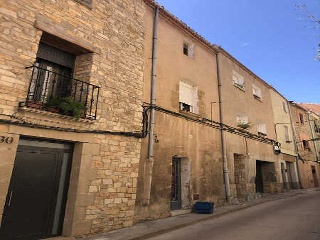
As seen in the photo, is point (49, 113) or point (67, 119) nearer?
point (49, 113)

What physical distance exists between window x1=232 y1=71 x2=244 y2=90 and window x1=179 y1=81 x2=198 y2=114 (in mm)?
4106

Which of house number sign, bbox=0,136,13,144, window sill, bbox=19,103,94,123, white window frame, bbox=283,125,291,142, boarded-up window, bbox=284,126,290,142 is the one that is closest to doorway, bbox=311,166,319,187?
white window frame, bbox=283,125,291,142

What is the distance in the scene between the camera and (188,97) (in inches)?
403

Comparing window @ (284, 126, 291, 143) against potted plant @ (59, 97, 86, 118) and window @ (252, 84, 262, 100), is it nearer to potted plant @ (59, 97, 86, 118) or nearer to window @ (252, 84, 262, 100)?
window @ (252, 84, 262, 100)

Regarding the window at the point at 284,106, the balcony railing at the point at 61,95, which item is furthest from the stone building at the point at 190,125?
Result: the window at the point at 284,106

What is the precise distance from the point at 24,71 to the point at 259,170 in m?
15.1

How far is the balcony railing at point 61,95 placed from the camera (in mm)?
5613

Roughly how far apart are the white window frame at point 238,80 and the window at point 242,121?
66.1 inches

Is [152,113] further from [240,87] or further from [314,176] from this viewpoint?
[314,176]

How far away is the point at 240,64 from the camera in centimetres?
1463

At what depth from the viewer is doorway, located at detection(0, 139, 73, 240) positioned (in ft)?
16.5

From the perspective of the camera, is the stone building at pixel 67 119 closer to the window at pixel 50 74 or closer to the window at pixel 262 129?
the window at pixel 50 74

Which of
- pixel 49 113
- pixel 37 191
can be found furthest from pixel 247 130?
pixel 37 191

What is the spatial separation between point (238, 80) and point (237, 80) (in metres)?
0.12
